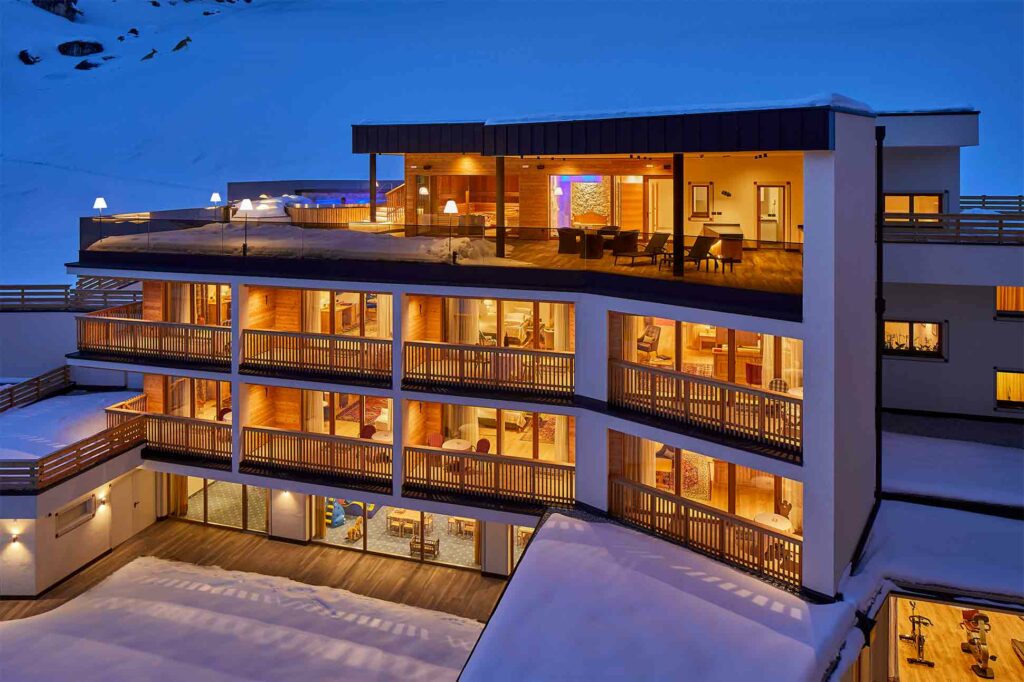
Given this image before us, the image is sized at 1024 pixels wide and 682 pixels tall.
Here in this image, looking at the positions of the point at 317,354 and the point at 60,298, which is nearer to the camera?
the point at 317,354

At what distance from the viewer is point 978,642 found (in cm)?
1583

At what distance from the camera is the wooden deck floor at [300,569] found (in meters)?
18.0

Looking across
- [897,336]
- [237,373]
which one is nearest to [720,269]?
[897,336]

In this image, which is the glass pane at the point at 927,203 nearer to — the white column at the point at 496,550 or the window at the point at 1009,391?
the window at the point at 1009,391

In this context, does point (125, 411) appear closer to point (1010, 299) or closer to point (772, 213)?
point (772, 213)

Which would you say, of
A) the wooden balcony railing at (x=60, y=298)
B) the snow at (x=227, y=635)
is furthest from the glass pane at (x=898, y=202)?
the wooden balcony railing at (x=60, y=298)

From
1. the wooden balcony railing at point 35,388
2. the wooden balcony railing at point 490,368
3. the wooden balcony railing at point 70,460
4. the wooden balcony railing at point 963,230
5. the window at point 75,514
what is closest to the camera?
the wooden balcony railing at point 490,368

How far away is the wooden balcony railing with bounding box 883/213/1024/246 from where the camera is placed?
57.1ft

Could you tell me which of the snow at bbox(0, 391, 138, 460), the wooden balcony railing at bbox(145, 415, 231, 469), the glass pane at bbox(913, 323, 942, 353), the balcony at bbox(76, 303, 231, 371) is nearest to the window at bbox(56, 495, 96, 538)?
the snow at bbox(0, 391, 138, 460)

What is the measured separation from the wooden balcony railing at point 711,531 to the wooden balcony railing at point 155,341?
10.4 m

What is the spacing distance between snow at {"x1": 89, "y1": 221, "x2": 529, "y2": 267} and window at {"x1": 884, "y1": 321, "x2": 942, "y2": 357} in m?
9.54

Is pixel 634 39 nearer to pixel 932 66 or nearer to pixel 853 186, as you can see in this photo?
pixel 932 66

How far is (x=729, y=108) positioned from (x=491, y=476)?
9.17 m

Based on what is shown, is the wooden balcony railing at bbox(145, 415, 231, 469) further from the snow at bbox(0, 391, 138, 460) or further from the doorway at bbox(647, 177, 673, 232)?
the doorway at bbox(647, 177, 673, 232)
